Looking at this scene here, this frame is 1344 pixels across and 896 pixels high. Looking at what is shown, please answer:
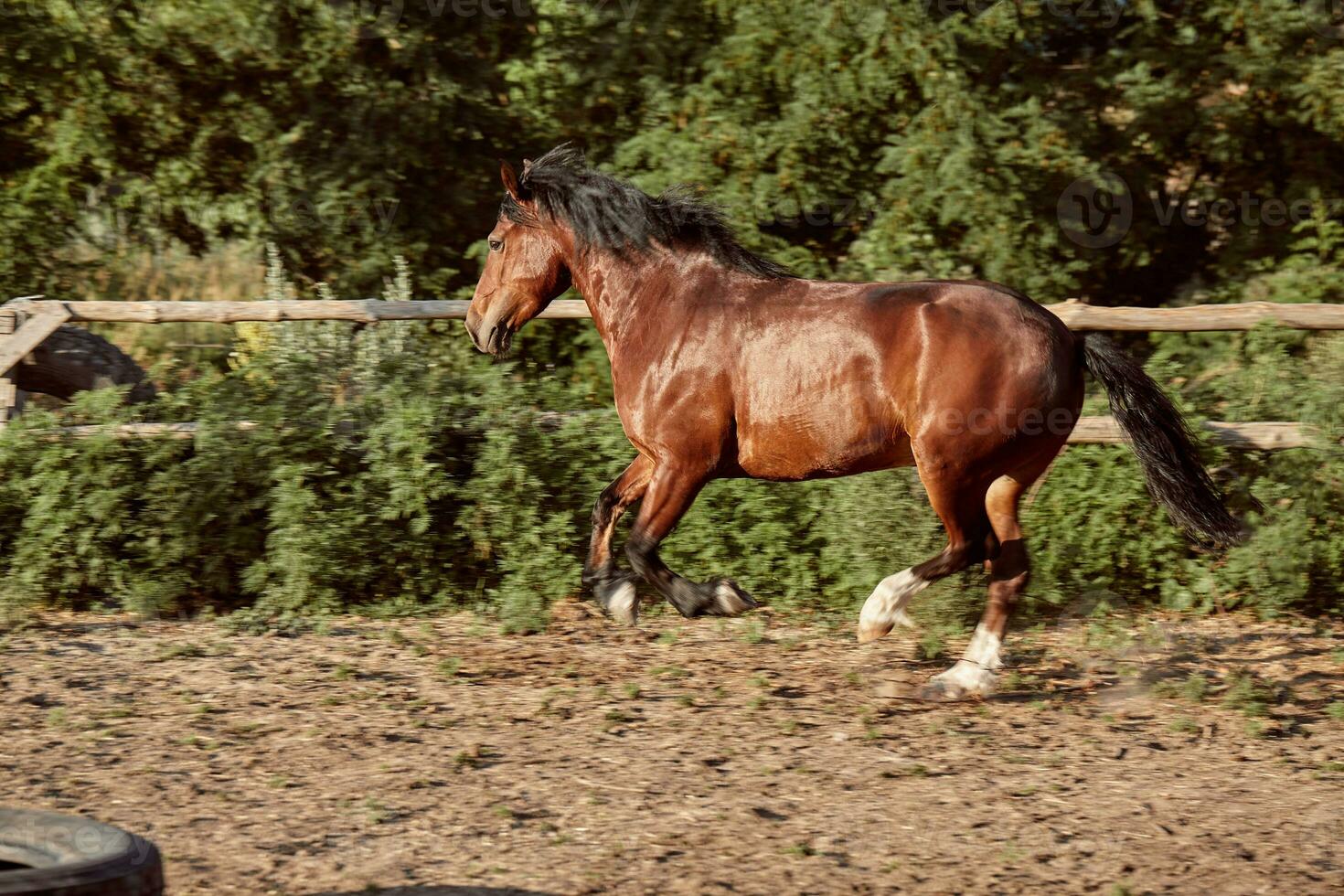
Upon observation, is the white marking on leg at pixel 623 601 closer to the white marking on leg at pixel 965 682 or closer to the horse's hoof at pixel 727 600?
the horse's hoof at pixel 727 600

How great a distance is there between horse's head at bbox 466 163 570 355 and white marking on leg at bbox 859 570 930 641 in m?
1.93

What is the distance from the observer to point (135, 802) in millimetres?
4109

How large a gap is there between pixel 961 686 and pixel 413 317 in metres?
3.34

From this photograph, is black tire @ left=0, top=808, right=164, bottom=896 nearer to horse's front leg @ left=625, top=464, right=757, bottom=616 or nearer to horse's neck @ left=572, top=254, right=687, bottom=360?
horse's front leg @ left=625, top=464, right=757, bottom=616

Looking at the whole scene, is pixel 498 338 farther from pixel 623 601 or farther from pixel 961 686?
pixel 961 686

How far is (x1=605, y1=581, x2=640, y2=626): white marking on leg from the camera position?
5469 millimetres

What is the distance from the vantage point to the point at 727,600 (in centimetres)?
535

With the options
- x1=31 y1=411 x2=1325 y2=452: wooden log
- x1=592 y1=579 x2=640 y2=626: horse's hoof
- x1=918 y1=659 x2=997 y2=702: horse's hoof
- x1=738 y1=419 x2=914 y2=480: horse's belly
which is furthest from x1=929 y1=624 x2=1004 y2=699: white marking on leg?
x1=31 y1=411 x2=1325 y2=452: wooden log

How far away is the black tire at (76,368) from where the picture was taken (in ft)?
24.1

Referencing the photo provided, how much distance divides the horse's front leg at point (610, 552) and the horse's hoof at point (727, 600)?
33 cm

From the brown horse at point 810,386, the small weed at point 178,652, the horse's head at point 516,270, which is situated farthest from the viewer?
the horse's head at point 516,270

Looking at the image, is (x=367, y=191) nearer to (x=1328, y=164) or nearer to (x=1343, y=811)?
(x=1328, y=164)

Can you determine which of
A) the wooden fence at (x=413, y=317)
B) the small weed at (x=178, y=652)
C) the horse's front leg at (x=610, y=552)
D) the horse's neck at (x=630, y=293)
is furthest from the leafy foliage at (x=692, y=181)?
the horse's neck at (x=630, y=293)

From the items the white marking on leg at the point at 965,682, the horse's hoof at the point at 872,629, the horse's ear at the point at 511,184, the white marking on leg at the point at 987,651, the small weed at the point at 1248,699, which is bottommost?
the small weed at the point at 1248,699
